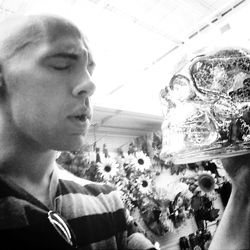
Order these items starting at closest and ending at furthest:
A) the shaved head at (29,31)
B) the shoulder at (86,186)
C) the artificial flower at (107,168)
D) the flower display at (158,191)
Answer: the shaved head at (29,31), the shoulder at (86,186), the artificial flower at (107,168), the flower display at (158,191)

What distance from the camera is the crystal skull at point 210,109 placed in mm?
528

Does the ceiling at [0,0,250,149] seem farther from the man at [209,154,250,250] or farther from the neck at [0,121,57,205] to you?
the man at [209,154,250,250]

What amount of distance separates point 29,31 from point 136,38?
2.16 m

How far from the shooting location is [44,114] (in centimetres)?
56

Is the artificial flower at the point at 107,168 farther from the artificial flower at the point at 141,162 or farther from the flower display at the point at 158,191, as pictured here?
the artificial flower at the point at 141,162

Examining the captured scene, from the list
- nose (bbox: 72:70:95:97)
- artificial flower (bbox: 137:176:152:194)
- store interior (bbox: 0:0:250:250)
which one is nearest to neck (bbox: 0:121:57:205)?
nose (bbox: 72:70:95:97)

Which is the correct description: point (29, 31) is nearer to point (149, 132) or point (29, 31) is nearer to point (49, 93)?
point (49, 93)

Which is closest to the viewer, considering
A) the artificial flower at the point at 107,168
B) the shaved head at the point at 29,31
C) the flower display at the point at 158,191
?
the shaved head at the point at 29,31

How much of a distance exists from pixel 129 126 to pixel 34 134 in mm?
1500

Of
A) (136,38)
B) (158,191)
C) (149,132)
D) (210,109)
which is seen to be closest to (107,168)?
(158,191)

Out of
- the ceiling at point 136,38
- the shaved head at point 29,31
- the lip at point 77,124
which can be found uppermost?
the ceiling at point 136,38

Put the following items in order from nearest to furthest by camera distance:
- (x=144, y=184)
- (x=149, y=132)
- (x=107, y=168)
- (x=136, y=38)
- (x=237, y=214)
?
(x=237, y=214), (x=107, y=168), (x=144, y=184), (x=149, y=132), (x=136, y=38)

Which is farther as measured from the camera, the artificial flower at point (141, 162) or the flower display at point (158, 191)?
the artificial flower at point (141, 162)

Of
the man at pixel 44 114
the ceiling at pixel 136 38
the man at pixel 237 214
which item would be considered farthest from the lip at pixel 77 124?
the ceiling at pixel 136 38
